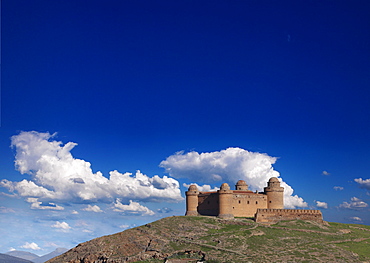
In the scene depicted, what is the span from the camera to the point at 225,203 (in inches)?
3228

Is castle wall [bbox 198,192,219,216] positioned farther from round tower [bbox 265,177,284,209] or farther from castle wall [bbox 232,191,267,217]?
round tower [bbox 265,177,284,209]

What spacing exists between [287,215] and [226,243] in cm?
2249

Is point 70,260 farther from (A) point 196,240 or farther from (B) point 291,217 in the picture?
(B) point 291,217

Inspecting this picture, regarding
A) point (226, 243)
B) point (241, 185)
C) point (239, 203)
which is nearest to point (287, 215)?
point (239, 203)

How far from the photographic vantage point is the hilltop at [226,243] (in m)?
57.3

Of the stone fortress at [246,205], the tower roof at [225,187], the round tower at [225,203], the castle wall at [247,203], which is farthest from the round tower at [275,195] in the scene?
the tower roof at [225,187]

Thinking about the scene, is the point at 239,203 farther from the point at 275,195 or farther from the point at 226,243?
the point at 226,243

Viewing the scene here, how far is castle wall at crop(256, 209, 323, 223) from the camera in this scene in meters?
78.2

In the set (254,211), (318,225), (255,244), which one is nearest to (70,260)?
(255,244)

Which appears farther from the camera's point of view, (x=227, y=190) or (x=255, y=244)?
(x=227, y=190)

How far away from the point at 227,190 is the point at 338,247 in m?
27.8

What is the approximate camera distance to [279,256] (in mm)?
56031

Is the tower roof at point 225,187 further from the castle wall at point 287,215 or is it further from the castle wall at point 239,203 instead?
the castle wall at point 287,215

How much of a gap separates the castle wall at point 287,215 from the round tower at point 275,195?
24.8 feet
